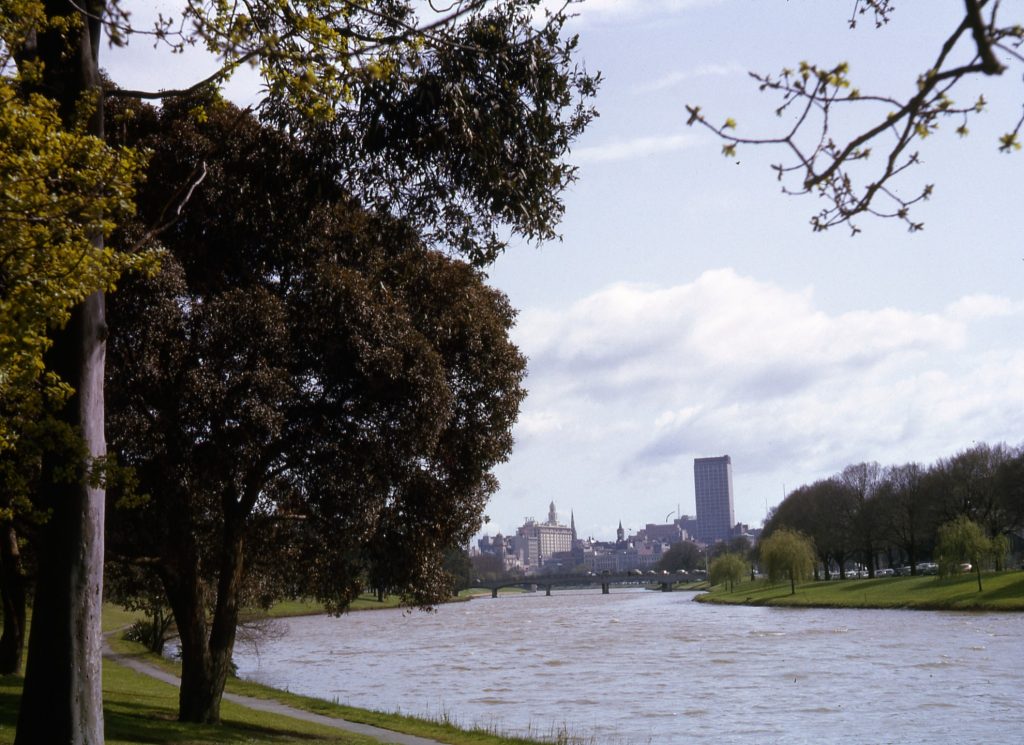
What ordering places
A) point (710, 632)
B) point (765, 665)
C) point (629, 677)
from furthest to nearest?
1. point (710, 632)
2. point (765, 665)
3. point (629, 677)

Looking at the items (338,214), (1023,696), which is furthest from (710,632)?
(338,214)

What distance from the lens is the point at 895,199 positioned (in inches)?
219

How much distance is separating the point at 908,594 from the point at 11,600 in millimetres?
69183

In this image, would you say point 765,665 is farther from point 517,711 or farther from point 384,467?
point 384,467

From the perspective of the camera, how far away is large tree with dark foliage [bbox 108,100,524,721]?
17.2 metres

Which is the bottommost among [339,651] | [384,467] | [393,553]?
[339,651]

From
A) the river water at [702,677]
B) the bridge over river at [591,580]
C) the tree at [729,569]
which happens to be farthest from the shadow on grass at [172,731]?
the bridge over river at [591,580]

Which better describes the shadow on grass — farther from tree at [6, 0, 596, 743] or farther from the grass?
tree at [6, 0, 596, 743]

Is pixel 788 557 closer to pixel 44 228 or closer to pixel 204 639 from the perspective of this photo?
pixel 204 639

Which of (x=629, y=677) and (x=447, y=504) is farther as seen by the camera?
(x=629, y=677)

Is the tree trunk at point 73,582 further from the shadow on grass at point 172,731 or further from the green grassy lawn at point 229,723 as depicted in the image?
the shadow on grass at point 172,731

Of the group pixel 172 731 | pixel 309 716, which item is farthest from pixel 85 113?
pixel 309 716

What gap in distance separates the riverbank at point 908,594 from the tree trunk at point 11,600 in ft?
183

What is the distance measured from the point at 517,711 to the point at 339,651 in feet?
98.0
